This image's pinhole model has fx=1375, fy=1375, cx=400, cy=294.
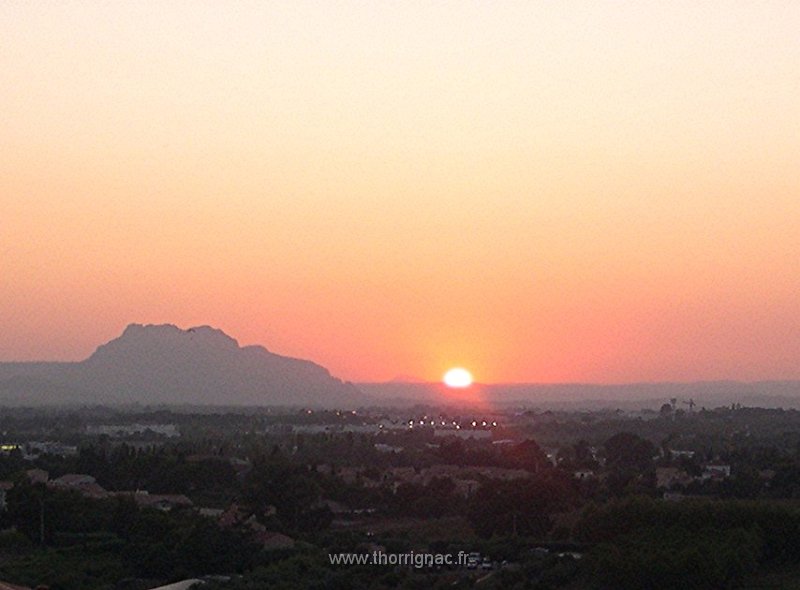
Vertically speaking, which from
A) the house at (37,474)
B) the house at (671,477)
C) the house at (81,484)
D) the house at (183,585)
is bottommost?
the house at (183,585)

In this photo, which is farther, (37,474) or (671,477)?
(671,477)

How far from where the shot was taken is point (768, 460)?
179ft

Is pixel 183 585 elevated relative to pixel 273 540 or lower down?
lower down

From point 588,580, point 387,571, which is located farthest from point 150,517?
point 588,580

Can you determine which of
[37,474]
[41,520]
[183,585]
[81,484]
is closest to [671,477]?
[81,484]

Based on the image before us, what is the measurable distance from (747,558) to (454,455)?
124ft

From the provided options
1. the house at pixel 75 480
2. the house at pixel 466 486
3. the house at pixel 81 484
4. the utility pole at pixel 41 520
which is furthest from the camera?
the house at pixel 75 480

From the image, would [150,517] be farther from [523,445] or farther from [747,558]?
[523,445]

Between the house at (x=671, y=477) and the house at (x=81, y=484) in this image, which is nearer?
A: the house at (x=81, y=484)

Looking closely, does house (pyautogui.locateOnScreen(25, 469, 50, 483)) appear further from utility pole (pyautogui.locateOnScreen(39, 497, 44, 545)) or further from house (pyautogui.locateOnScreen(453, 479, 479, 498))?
house (pyautogui.locateOnScreen(453, 479, 479, 498))

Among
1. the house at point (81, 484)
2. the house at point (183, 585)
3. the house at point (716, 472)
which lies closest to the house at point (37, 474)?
the house at point (81, 484)

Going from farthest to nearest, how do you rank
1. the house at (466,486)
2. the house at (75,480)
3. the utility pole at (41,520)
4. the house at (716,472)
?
the house at (716,472)
the house at (75,480)
the house at (466,486)
the utility pole at (41,520)

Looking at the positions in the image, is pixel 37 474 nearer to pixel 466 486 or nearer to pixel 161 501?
pixel 161 501

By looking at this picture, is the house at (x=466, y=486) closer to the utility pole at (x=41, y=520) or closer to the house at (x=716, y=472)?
the house at (x=716, y=472)
